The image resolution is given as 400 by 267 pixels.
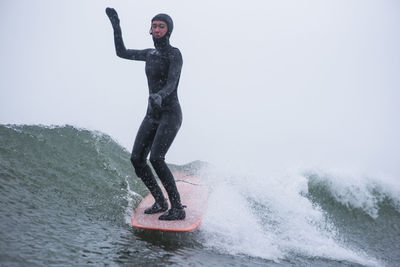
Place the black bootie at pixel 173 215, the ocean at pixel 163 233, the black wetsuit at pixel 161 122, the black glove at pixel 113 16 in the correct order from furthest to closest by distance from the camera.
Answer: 1. the black glove at pixel 113 16
2. the black bootie at pixel 173 215
3. the black wetsuit at pixel 161 122
4. the ocean at pixel 163 233

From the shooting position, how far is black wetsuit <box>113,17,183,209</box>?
4004 mm

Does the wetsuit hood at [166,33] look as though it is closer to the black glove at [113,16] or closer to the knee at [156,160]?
the black glove at [113,16]

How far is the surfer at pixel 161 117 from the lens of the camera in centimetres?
401

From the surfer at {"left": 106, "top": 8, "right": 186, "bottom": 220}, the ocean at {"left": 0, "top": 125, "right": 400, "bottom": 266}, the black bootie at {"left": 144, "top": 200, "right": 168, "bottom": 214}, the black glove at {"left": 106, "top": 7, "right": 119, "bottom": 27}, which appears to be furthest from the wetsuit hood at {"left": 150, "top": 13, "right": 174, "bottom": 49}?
the ocean at {"left": 0, "top": 125, "right": 400, "bottom": 266}

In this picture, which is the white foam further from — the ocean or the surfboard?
the surfboard

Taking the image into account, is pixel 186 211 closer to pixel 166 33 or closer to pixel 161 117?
pixel 161 117

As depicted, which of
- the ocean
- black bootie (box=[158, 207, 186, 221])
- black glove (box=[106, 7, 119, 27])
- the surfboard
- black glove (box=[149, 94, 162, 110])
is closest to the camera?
the ocean

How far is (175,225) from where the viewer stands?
3.96m

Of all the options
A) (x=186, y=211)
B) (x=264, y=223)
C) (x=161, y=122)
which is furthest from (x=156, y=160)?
(x=264, y=223)

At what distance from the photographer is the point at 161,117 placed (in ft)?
13.6

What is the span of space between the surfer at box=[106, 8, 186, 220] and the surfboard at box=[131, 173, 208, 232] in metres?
0.14

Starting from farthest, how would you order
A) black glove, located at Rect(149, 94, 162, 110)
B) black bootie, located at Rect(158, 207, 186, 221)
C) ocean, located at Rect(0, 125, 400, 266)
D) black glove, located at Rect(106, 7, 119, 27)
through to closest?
black glove, located at Rect(106, 7, 119, 27) < black bootie, located at Rect(158, 207, 186, 221) < black glove, located at Rect(149, 94, 162, 110) < ocean, located at Rect(0, 125, 400, 266)

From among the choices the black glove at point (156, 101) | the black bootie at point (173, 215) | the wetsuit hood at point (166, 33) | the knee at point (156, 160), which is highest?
the wetsuit hood at point (166, 33)

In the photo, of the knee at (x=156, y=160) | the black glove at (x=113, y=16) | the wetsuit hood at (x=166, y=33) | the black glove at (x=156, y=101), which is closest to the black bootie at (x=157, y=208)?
the knee at (x=156, y=160)
